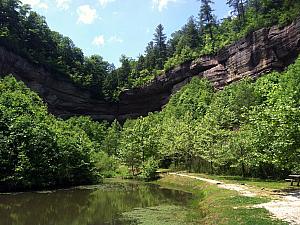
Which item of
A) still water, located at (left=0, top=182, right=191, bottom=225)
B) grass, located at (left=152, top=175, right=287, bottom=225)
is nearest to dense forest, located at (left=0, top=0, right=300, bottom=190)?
grass, located at (left=152, top=175, right=287, bottom=225)

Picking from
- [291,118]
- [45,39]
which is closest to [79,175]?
[291,118]

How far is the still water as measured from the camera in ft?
86.7

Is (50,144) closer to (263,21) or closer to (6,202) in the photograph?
(6,202)

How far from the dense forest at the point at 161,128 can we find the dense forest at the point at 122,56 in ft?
1.73

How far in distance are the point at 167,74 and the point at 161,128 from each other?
160ft

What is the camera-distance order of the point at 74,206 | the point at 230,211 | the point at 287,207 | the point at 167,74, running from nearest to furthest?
1. the point at 287,207
2. the point at 230,211
3. the point at 74,206
4. the point at 167,74

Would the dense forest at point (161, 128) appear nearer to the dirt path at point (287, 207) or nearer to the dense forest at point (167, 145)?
the dense forest at point (167, 145)

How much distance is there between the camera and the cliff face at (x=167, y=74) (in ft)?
311

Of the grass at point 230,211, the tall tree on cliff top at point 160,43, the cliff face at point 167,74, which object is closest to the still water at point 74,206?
the grass at point 230,211

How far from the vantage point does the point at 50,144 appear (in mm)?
51625

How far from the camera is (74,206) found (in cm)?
3391

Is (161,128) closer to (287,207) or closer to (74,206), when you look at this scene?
(74,206)

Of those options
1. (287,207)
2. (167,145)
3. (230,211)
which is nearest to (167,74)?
(167,145)

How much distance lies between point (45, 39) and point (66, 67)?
1582cm
